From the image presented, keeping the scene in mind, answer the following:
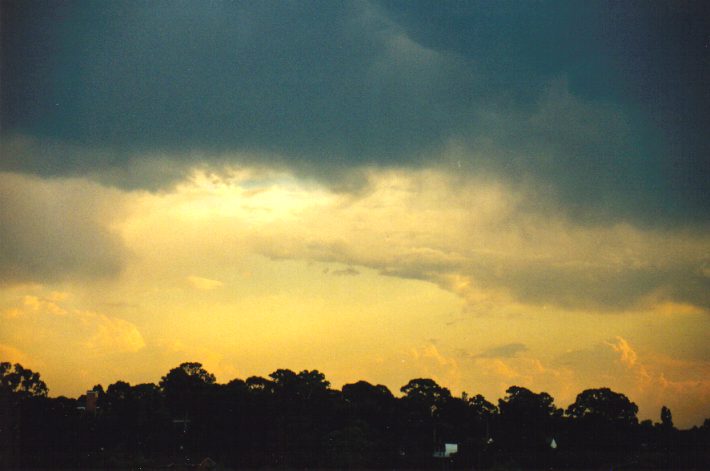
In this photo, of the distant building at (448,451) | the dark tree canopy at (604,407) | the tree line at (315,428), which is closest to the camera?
the tree line at (315,428)

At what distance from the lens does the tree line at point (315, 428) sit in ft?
240

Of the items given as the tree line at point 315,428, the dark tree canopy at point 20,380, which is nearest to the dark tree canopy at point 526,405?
the tree line at point 315,428

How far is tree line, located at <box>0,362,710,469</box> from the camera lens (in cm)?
7300

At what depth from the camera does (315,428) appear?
80.6 meters

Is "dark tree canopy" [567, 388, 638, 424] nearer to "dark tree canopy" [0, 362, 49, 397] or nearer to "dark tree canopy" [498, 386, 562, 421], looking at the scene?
"dark tree canopy" [498, 386, 562, 421]

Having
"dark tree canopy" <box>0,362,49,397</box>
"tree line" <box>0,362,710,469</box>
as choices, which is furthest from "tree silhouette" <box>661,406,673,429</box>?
"dark tree canopy" <box>0,362,49,397</box>

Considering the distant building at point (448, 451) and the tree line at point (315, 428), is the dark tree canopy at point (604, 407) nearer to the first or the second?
the tree line at point (315, 428)

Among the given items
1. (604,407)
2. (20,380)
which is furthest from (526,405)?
(20,380)

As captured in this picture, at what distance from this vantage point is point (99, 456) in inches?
2830

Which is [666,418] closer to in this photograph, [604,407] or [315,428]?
[604,407]

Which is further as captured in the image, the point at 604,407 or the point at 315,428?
the point at 604,407

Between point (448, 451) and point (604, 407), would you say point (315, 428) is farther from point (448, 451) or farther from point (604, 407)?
point (604, 407)

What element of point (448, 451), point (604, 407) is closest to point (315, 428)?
point (448, 451)

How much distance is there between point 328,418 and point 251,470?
563 inches
